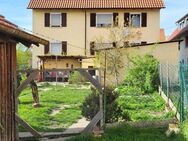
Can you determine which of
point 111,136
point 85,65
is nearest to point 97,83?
point 111,136

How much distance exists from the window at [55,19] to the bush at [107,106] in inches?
1300

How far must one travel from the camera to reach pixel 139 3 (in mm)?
48125

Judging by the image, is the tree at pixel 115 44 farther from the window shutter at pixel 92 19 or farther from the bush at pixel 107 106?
the bush at pixel 107 106

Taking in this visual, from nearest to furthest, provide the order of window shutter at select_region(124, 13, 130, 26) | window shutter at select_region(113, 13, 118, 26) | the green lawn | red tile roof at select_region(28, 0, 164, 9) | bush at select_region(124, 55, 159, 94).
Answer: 1. the green lawn
2. bush at select_region(124, 55, 159, 94)
3. window shutter at select_region(113, 13, 118, 26)
4. window shutter at select_region(124, 13, 130, 26)
5. red tile roof at select_region(28, 0, 164, 9)

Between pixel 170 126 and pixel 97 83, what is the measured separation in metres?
2.39

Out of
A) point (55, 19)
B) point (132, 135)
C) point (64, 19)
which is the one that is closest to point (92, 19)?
point (64, 19)

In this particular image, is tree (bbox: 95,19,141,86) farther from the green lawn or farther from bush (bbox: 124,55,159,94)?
the green lawn

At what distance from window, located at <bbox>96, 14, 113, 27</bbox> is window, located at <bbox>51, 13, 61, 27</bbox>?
3.66m

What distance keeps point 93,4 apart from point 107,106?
33814 mm

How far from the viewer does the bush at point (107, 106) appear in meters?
15.0

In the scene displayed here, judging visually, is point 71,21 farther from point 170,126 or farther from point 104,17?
point 170,126

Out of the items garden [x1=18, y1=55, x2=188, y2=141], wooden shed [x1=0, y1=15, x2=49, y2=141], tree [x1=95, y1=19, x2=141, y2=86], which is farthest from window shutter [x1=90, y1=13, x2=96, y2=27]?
wooden shed [x1=0, y1=15, x2=49, y2=141]

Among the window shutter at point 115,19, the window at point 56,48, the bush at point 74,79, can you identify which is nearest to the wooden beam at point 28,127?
the bush at point 74,79

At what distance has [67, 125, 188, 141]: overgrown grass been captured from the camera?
12875 mm
